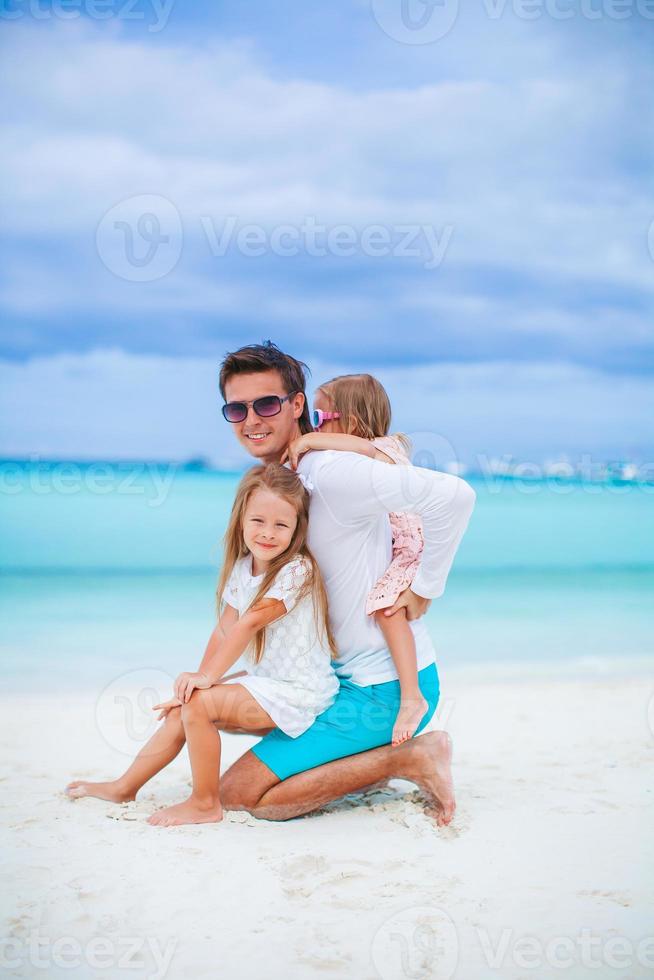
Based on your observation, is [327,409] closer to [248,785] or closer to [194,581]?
[248,785]

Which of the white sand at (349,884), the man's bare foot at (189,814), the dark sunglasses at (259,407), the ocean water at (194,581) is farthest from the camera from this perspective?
the ocean water at (194,581)

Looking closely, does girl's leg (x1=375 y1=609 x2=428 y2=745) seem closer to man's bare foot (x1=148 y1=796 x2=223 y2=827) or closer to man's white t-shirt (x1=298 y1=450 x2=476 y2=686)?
man's white t-shirt (x1=298 y1=450 x2=476 y2=686)

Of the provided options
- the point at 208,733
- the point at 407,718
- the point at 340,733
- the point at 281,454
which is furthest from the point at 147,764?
the point at 281,454

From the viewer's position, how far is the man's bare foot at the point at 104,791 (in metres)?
3.16

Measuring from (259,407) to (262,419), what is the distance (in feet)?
0.15

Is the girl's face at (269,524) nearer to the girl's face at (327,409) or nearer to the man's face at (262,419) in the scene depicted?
the man's face at (262,419)

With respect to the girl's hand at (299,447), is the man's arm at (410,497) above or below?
below

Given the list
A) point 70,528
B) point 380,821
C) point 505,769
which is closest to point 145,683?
point 505,769

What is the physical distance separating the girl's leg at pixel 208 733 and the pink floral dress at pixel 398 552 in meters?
0.48

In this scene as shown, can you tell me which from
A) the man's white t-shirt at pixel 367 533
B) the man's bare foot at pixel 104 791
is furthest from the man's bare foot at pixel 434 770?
the man's bare foot at pixel 104 791

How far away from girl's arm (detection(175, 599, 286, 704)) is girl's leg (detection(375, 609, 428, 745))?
0.35m

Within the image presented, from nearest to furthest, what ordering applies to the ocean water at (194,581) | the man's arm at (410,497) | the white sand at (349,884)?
the white sand at (349,884) → the man's arm at (410,497) → the ocean water at (194,581)

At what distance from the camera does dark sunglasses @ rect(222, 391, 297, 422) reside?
3.18 metres

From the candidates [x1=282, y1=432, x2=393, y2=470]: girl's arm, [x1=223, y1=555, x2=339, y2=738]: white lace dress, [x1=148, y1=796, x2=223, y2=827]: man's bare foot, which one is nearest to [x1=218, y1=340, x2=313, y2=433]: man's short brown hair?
[x1=282, y1=432, x2=393, y2=470]: girl's arm
